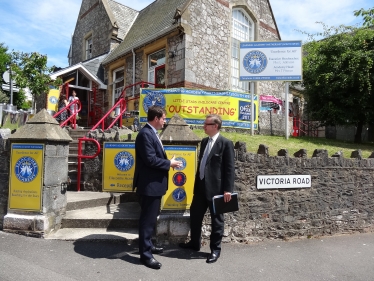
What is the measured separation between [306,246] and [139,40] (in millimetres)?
12935

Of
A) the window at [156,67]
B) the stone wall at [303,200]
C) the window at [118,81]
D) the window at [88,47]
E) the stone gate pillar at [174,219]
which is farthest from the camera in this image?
the window at [88,47]

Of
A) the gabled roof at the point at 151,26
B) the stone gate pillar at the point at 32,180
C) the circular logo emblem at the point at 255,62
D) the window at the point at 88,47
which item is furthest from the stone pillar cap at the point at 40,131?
the window at the point at 88,47

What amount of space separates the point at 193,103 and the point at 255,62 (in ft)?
8.45

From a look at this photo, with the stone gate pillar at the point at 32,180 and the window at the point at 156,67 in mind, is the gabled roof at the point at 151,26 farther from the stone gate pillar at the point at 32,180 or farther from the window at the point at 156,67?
the stone gate pillar at the point at 32,180

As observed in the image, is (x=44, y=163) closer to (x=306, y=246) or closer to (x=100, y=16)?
(x=306, y=246)

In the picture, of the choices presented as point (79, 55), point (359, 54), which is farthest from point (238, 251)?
point (79, 55)

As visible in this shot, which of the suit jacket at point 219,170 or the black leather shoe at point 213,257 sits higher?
the suit jacket at point 219,170

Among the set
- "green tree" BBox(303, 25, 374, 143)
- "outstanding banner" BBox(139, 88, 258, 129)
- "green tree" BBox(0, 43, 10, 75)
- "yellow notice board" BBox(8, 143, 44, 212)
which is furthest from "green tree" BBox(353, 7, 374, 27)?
"green tree" BBox(0, 43, 10, 75)

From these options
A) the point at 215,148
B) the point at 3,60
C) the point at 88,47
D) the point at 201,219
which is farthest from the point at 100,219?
the point at 3,60

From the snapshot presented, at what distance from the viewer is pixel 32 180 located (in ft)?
16.3

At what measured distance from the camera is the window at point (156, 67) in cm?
1451

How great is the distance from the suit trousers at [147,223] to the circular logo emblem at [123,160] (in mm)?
2067

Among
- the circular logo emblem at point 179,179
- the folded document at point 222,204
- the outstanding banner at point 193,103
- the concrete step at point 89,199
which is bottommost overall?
the concrete step at point 89,199

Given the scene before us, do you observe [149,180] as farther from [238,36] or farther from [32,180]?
[238,36]
